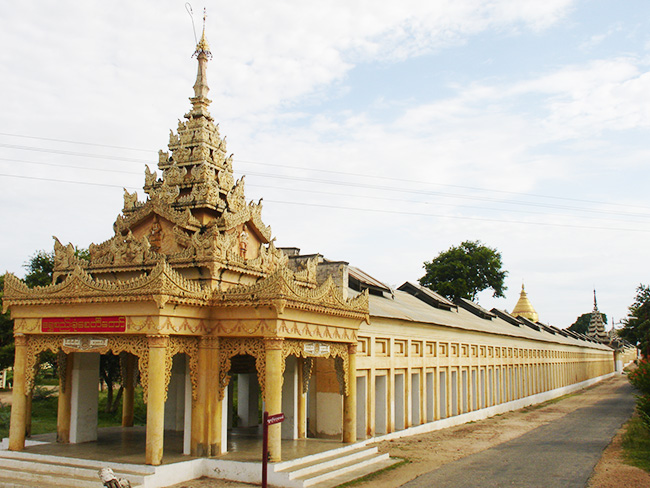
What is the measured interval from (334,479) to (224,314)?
5.87 metres

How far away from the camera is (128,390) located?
80.0 ft

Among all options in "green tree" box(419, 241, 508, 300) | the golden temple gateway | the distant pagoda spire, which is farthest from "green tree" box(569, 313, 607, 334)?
the golden temple gateway

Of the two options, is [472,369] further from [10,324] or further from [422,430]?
[10,324]

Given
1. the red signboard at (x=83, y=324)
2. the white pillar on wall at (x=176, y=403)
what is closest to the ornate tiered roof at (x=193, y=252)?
the red signboard at (x=83, y=324)

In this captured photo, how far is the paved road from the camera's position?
1811 cm

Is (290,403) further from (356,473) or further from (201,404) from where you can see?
(201,404)

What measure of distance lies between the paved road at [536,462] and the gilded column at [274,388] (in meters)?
4.12

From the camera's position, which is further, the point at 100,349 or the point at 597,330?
the point at 597,330

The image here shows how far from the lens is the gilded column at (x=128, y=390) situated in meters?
24.0

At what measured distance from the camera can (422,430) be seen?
29766mm

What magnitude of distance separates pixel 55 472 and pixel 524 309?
295 ft

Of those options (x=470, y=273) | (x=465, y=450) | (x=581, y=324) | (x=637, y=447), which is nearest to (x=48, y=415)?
(x=465, y=450)

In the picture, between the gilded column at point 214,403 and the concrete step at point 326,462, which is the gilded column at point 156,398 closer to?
the gilded column at point 214,403

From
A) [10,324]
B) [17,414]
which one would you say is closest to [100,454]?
[17,414]
